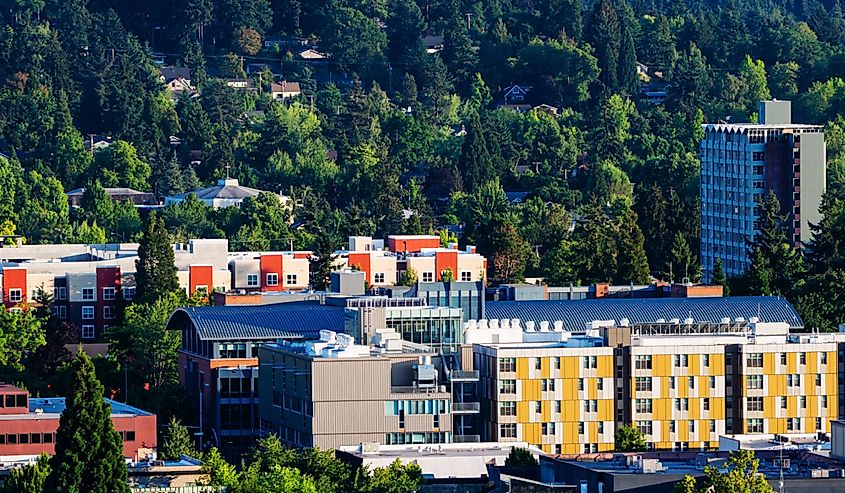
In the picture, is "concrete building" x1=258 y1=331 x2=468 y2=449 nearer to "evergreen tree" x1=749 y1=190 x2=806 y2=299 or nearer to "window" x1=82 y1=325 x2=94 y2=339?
"evergreen tree" x1=749 y1=190 x2=806 y2=299

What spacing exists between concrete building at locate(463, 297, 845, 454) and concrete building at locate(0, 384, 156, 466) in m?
8.63

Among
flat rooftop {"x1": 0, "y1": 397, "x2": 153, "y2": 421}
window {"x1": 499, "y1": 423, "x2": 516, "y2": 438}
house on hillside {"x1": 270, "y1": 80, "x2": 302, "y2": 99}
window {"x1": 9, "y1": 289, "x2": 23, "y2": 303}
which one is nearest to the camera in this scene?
flat rooftop {"x1": 0, "y1": 397, "x2": 153, "y2": 421}

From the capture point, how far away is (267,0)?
18775cm

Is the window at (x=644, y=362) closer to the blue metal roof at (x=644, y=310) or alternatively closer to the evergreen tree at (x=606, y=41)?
the blue metal roof at (x=644, y=310)

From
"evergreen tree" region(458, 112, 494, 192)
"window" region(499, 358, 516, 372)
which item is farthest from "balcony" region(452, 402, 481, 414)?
"evergreen tree" region(458, 112, 494, 192)

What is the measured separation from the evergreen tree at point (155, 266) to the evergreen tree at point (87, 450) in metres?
41.9

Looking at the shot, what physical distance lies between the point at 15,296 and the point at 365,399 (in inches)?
1349

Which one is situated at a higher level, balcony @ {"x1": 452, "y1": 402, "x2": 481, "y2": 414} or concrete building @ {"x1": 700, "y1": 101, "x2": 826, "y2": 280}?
concrete building @ {"x1": 700, "y1": 101, "x2": 826, "y2": 280}

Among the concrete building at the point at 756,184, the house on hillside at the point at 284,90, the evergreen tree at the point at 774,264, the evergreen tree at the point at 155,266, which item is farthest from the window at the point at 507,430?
the house on hillside at the point at 284,90

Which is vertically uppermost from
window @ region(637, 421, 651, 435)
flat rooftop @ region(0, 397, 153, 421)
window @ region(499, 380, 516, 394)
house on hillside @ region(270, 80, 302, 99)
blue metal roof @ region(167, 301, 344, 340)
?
house on hillside @ region(270, 80, 302, 99)

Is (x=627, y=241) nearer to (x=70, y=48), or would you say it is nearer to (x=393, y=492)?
(x=393, y=492)

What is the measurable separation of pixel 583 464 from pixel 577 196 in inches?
3443

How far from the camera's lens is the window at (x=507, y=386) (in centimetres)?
7831

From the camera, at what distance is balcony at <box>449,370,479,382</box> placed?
7823 cm
